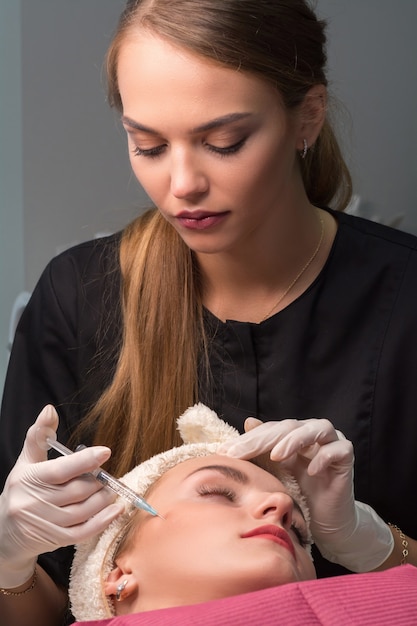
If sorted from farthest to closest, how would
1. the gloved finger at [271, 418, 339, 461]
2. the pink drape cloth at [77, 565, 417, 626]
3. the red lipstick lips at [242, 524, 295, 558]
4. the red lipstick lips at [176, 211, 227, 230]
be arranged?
the red lipstick lips at [176, 211, 227, 230], the gloved finger at [271, 418, 339, 461], the red lipstick lips at [242, 524, 295, 558], the pink drape cloth at [77, 565, 417, 626]

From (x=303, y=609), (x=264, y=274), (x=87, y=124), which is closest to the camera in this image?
(x=303, y=609)

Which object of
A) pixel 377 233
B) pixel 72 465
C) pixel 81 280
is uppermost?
pixel 377 233

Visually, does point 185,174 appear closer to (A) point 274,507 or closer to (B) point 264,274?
(B) point 264,274

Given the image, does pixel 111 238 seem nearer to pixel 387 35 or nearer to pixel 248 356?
pixel 248 356

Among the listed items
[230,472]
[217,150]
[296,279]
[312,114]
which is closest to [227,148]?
[217,150]

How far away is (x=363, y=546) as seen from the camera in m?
1.67

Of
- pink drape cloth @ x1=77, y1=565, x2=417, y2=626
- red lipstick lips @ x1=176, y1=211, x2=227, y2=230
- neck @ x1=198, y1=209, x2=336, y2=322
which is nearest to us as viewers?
pink drape cloth @ x1=77, y1=565, x2=417, y2=626

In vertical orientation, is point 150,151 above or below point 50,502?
above

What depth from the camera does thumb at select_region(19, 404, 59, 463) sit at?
4.90 ft

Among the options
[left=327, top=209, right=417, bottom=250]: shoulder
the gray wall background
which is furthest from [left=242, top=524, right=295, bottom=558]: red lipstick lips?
the gray wall background

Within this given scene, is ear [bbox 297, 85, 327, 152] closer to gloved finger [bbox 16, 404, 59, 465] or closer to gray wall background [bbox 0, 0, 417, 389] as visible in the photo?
gray wall background [bbox 0, 0, 417, 389]

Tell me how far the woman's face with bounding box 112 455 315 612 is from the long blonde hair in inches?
11.5

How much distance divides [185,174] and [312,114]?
1.04 feet

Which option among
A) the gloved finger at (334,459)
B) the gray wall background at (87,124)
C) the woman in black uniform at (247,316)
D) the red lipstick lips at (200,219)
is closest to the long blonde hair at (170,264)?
the woman in black uniform at (247,316)
